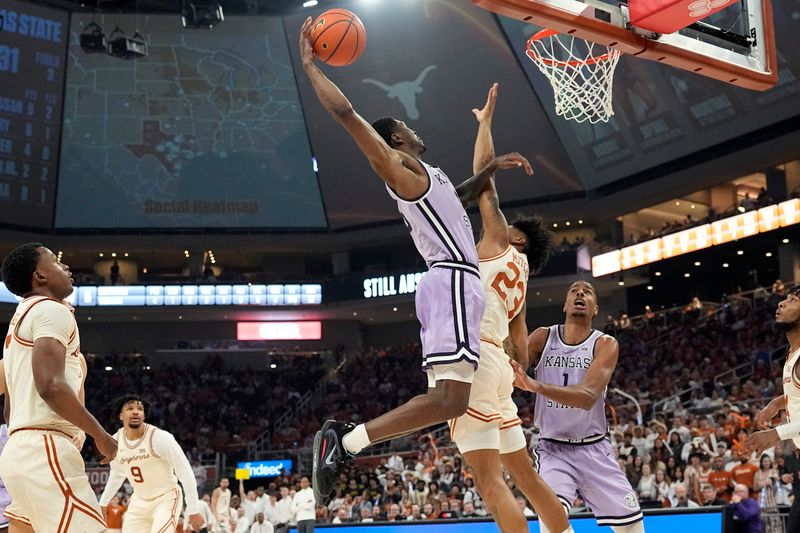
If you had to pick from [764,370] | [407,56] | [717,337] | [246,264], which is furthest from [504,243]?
[246,264]

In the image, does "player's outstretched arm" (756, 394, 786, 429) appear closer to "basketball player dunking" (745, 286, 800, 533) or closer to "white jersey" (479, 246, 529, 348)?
"basketball player dunking" (745, 286, 800, 533)

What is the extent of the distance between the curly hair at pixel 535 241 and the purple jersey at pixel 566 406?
0.57 metres

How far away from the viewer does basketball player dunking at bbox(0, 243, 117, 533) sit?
14.4 feet

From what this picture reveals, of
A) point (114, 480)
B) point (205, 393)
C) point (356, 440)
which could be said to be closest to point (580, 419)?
point (356, 440)

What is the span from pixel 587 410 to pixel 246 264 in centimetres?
3611

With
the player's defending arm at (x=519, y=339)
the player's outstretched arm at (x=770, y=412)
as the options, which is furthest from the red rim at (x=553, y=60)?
the player's defending arm at (x=519, y=339)

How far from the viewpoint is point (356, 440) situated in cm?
469

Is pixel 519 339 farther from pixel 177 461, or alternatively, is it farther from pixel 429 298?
pixel 177 461

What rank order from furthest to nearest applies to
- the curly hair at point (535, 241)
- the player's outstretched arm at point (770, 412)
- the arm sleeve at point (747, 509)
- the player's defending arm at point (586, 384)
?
1. the arm sleeve at point (747, 509)
2. the player's outstretched arm at point (770, 412)
3. the curly hair at point (535, 241)
4. the player's defending arm at point (586, 384)

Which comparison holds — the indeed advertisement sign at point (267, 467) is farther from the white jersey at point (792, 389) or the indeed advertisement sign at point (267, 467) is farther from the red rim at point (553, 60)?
the white jersey at point (792, 389)

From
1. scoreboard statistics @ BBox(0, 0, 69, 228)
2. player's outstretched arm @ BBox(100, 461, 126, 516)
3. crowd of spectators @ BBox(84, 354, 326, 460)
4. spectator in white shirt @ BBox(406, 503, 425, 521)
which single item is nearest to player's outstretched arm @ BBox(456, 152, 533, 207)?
player's outstretched arm @ BBox(100, 461, 126, 516)

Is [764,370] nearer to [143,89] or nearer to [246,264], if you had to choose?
[143,89]

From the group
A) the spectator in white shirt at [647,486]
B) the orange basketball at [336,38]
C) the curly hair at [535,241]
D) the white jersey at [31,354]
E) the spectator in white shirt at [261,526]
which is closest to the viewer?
the white jersey at [31,354]

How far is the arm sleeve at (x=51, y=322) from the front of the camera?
4.60 meters
